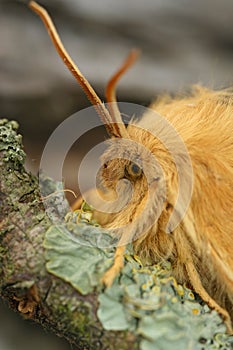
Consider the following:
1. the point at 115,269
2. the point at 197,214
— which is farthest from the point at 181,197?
the point at 115,269

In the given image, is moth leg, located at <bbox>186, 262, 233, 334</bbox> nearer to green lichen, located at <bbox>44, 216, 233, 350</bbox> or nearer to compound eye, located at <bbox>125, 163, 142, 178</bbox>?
green lichen, located at <bbox>44, 216, 233, 350</bbox>

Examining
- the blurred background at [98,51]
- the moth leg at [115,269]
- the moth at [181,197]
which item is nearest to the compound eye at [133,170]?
the moth at [181,197]

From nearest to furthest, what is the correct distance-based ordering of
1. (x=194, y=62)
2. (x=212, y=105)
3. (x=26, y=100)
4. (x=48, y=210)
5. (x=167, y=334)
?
(x=167, y=334)
(x=48, y=210)
(x=212, y=105)
(x=26, y=100)
(x=194, y=62)

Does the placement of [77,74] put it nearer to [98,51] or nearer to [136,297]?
[136,297]

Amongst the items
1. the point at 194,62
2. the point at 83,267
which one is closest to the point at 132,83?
the point at 194,62

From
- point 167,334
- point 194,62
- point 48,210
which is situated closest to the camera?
point 167,334

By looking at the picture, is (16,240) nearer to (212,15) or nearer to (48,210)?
(48,210)

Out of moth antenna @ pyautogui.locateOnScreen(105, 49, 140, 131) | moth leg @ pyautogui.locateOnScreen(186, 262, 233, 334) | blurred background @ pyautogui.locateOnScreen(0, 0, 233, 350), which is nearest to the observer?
moth antenna @ pyautogui.locateOnScreen(105, 49, 140, 131)

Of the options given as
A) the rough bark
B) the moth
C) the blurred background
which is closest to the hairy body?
the moth
